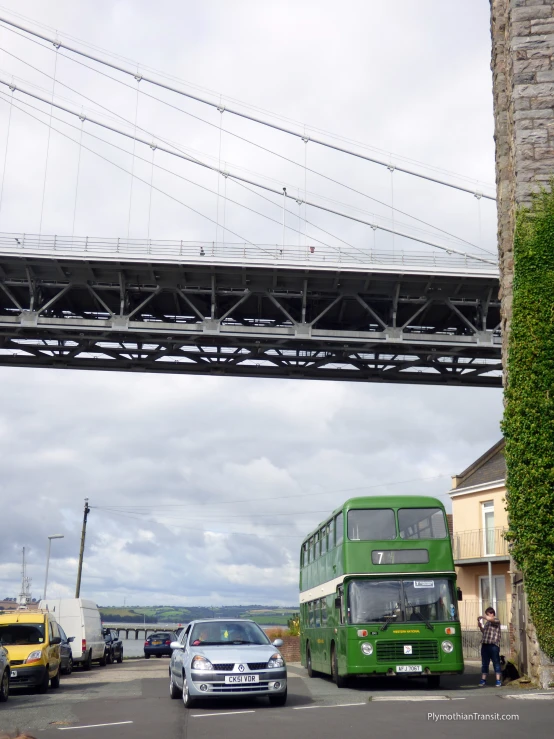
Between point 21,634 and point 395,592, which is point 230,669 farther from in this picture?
point 21,634

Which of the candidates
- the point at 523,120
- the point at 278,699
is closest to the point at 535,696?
the point at 278,699

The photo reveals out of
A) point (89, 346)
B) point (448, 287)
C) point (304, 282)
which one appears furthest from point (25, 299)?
point (448, 287)

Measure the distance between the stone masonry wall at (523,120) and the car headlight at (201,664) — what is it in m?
7.86

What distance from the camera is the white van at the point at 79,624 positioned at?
3321 centimetres

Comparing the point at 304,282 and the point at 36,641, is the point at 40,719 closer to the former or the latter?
the point at 36,641

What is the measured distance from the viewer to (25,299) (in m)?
40.8

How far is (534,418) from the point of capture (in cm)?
1755

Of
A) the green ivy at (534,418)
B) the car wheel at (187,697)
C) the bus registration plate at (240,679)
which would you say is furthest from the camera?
the green ivy at (534,418)

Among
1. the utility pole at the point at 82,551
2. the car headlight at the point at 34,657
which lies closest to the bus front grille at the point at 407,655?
the car headlight at the point at 34,657

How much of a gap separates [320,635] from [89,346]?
750 inches

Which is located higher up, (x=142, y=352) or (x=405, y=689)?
(x=142, y=352)

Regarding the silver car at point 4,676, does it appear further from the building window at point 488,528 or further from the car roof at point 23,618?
the building window at point 488,528

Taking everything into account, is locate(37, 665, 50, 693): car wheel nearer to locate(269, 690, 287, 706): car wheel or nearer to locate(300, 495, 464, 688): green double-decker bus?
locate(300, 495, 464, 688): green double-decker bus

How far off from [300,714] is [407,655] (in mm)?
5063
